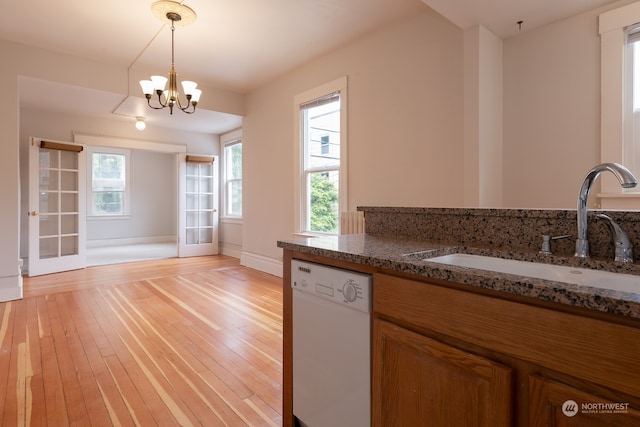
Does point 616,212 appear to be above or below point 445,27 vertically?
below

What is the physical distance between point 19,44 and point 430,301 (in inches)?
194

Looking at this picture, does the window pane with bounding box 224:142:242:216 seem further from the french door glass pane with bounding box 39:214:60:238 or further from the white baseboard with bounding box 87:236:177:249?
the white baseboard with bounding box 87:236:177:249

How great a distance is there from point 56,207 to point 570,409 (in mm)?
6149

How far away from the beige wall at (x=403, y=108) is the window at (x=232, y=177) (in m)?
2.42

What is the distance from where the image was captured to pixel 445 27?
9.02 ft

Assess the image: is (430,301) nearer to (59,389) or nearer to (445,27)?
(59,389)

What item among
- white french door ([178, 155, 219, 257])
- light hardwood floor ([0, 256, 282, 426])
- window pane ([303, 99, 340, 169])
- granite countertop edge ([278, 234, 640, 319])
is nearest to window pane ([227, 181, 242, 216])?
white french door ([178, 155, 219, 257])

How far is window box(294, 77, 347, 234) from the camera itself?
145 inches

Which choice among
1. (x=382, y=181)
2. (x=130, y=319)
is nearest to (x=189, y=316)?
(x=130, y=319)

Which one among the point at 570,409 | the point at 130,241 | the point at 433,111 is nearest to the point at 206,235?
the point at 130,241

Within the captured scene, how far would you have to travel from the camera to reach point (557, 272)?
1.14 metres

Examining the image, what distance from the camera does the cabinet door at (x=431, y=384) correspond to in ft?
2.70

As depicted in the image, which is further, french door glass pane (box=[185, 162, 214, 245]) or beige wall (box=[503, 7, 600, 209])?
french door glass pane (box=[185, 162, 214, 245])

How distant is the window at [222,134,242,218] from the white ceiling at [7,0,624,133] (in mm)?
1972
